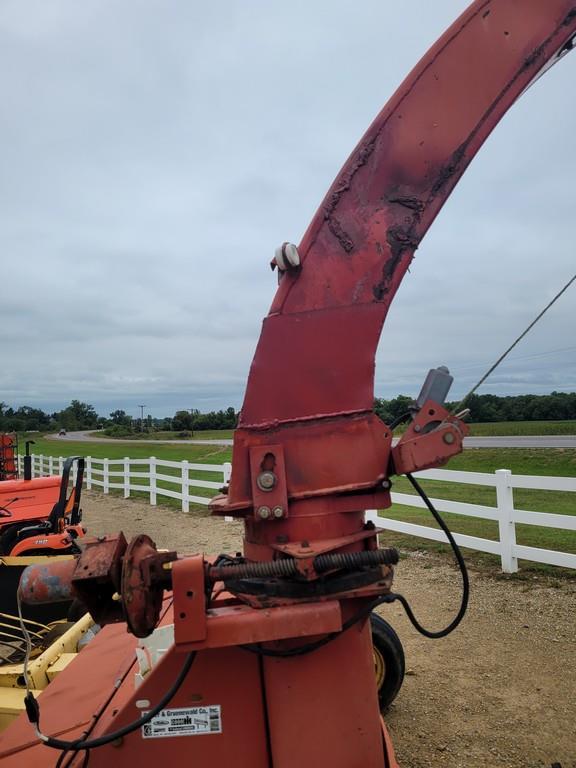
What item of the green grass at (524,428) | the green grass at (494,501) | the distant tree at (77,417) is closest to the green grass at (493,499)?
the green grass at (494,501)

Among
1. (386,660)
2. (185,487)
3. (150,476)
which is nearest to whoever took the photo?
(386,660)

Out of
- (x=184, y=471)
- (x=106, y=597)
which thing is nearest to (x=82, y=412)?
(x=184, y=471)

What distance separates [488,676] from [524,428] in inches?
1340

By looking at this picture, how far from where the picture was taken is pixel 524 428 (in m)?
35.2

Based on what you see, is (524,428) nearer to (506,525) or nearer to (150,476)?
(150,476)

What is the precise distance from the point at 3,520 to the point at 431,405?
6365mm

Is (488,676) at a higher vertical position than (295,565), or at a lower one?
lower

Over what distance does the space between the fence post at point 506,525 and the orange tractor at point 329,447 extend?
4.52 m

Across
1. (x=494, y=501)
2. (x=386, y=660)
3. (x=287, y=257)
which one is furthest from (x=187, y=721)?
(x=494, y=501)

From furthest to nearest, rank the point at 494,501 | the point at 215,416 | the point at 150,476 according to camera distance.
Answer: the point at 215,416 → the point at 150,476 → the point at 494,501

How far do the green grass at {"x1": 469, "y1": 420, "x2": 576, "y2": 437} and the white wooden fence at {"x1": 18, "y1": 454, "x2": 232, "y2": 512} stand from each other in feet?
64.1

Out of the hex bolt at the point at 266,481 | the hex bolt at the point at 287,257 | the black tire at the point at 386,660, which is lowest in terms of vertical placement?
the black tire at the point at 386,660

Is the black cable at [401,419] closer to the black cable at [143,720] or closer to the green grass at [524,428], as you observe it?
the black cable at [143,720]

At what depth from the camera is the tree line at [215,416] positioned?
2703 mm
